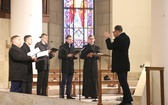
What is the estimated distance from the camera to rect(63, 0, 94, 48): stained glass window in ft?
42.4

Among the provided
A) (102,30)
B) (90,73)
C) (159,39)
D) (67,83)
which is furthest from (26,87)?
(102,30)

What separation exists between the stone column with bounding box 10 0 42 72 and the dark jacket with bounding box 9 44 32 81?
289 cm

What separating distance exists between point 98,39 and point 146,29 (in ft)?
6.03

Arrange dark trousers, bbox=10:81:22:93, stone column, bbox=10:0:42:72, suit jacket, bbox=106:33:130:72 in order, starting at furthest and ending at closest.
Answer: stone column, bbox=10:0:42:72 < dark trousers, bbox=10:81:22:93 < suit jacket, bbox=106:33:130:72

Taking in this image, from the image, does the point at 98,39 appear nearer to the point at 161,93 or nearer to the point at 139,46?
the point at 139,46

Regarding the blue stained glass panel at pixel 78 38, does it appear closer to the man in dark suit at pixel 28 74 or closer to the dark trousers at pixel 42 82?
the dark trousers at pixel 42 82

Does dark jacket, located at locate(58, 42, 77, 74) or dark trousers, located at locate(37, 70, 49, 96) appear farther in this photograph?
dark jacket, located at locate(58, 42, 77, 74)

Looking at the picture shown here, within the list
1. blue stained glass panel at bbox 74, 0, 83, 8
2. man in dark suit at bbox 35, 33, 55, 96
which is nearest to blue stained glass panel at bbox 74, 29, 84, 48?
blue stained glass panel at bbox 74, 0, 83, 8

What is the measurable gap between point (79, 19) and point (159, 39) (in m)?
6.65

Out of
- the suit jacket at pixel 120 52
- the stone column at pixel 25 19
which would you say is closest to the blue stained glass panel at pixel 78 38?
the stone column at pixel 25 19

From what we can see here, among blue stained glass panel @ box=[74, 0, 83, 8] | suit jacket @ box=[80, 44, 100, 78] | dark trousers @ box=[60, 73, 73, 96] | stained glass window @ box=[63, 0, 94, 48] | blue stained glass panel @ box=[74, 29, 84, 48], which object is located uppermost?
blue stained glass panel @ box=[74, 0, 83, 8]

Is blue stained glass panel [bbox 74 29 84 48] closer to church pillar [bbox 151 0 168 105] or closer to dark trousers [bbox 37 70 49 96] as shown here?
dark trousers [bbox 37 70 49 96]

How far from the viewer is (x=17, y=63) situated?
6.58 m

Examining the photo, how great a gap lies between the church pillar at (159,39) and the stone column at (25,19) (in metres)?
3.80
